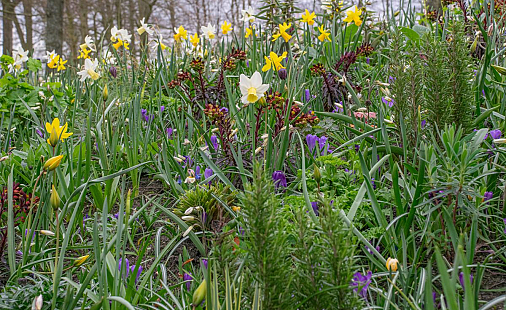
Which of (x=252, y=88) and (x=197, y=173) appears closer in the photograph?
(x=252, y=88)

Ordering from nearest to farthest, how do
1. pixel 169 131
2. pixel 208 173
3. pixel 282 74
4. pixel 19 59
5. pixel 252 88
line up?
pixel 252 88 < pixel 208 173 < pixel 282 74 < pixel 169 131 < pixel 19 59

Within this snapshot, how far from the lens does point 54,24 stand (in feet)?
32.6

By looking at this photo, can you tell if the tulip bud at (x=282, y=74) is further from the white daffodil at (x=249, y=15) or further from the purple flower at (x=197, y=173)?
the white daffodil at (x=249, y=15)

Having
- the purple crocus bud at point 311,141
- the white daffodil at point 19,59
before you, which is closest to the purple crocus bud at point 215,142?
the purple crocus bud at point 311,141

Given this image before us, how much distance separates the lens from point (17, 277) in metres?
1.46

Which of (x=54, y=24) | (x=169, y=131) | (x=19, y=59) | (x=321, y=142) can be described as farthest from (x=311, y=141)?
(x=54, y=24)

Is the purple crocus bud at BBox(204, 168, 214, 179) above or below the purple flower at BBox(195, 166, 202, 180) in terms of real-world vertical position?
above

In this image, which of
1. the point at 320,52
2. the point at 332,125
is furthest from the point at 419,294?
the point at 320,52

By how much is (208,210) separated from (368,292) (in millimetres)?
691

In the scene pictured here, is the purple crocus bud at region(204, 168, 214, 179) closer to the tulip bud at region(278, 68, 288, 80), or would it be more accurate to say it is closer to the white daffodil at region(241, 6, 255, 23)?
the tulip bud at region(278, 68, 288, 80)

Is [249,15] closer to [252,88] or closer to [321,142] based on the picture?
[321,142]

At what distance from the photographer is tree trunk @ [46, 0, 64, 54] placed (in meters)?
9.93

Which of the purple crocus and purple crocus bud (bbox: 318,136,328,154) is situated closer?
purple crocus bud (bbox: 318,136,328,154)

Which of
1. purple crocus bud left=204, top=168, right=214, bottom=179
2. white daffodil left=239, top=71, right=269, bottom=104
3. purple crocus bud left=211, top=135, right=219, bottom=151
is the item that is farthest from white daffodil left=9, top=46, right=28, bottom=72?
white daffodil left=239, top=71, right=269, bottom=104
